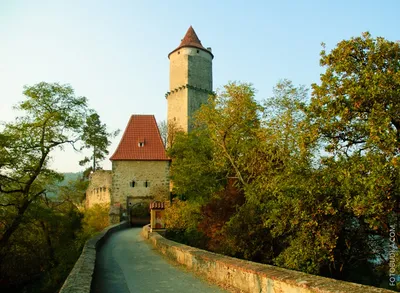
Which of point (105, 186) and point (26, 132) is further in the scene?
point (105, 186)

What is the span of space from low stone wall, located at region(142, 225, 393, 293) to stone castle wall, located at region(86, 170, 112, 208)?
27709mm

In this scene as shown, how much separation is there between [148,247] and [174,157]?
18292mm

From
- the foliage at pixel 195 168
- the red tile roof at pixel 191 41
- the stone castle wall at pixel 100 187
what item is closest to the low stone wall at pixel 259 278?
the foliage at pixel 195 168

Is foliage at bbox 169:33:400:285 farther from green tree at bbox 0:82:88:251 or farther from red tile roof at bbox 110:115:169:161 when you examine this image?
red tile roof at bbox 110:115:169:161

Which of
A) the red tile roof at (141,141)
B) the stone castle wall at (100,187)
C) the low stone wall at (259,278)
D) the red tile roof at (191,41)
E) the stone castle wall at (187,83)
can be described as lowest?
the low stone wall at (259,278)

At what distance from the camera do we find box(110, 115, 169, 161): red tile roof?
109 feet

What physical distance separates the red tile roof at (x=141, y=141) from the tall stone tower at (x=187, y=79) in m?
7.65

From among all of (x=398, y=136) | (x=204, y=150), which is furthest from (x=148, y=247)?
(x=204, y=150)

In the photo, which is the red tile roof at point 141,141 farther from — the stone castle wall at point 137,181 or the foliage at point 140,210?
the foliage at point 140,210

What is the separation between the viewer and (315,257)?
9.31m

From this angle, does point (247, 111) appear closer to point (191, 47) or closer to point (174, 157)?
point (174, 157)

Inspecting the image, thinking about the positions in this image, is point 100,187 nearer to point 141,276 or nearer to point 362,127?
point 141,276

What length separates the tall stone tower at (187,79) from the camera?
4284 cm

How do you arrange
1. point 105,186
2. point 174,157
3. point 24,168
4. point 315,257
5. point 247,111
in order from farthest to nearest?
1. point 105,186
2. point 174,157
3. point 247,111
4. point 24,168
5. point 315,257
